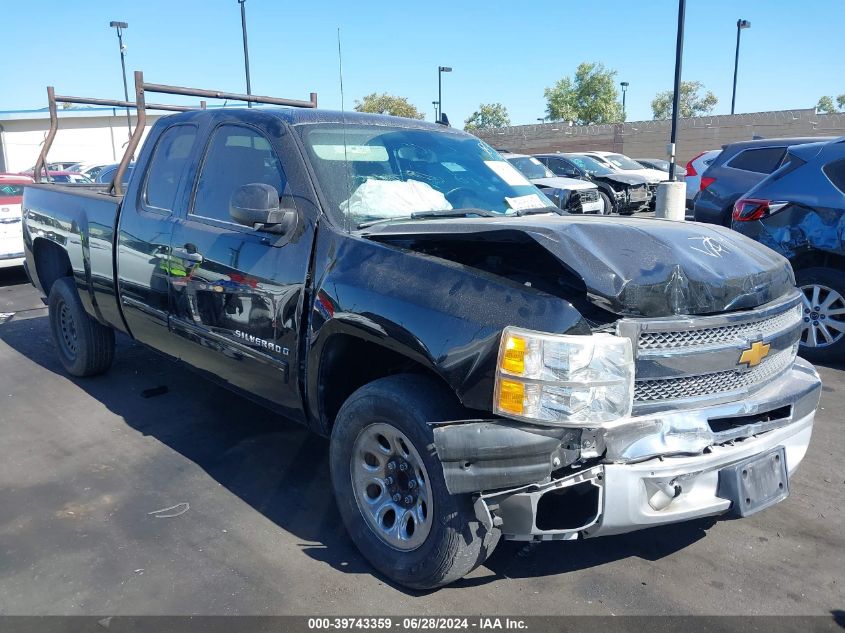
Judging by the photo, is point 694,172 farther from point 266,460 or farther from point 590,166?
point 266,460

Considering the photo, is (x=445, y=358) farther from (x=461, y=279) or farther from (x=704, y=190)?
(x=704, y=190)

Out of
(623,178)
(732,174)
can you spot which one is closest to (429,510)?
(732,174)

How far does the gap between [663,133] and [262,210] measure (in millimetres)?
35457

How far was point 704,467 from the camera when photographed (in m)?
2.55

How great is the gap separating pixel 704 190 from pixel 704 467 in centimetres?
799

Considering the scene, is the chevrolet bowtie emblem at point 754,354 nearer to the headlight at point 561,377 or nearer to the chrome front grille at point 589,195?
the headlight at point 561,377

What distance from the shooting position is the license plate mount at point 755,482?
260cm

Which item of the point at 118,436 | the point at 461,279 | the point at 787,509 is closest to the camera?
the point at 461,279

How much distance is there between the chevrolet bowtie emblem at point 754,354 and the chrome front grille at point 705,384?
0.04m

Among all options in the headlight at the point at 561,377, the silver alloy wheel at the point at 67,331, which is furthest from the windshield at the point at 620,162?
the headlight at the point at 561,377

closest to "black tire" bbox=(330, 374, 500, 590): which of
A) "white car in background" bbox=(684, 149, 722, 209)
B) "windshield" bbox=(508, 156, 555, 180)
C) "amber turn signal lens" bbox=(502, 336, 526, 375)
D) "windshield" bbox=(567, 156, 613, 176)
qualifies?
"amber turn signal lens" bbox=(502, 336, 526, 375)

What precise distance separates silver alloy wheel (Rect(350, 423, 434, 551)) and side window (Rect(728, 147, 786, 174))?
882 cm

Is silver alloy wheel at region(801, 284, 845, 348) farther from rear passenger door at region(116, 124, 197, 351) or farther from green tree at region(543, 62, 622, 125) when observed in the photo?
green tree at region(543, 62, 622, 125)

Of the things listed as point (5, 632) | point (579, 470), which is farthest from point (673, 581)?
point (5, 632)
